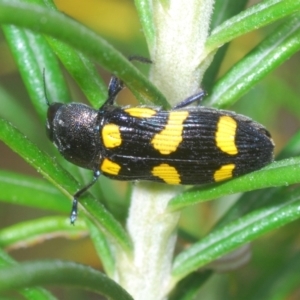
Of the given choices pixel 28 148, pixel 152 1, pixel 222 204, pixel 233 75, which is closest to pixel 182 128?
pixel 233 75

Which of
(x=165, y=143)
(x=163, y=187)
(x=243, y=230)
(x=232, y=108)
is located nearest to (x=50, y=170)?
(x=163, y=187)

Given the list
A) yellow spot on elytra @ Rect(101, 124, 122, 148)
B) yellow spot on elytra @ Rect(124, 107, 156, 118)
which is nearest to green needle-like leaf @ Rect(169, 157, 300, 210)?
yellow spot on elytra @ Rect(124, 107, 156, 118)

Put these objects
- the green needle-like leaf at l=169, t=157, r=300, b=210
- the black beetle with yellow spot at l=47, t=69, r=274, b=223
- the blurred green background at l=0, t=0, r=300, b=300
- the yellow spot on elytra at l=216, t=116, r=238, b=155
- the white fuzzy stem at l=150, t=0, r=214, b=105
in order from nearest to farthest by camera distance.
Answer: the green needle-like leaf at l=169, t=157, r=300, b=210
the white fuzzy stem at l=150, t=0, r=214, b=105
the black beetle with yellow spot at l=47, t=69, r=274, b=223
the yellow spot on elytra at l=216, t=116, r=238, b=155
the blurred green background at l=0, t=0, r=300, b=300

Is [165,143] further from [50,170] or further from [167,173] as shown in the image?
[50,170]

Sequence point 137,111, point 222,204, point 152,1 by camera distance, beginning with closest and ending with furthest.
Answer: point 152,1 → point 137,111 → point 222,204

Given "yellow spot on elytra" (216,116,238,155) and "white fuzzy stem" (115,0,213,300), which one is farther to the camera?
"yellow spot on elytra" (216,116,238,155)

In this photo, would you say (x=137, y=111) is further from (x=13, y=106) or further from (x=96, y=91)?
(x=13, y=106)

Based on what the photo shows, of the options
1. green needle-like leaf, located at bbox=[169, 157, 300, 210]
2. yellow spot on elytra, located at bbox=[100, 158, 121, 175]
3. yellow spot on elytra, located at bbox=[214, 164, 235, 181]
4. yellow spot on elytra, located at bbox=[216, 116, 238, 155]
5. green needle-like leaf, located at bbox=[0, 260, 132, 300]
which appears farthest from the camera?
yellow spot on elytra, located at bbox=[100, 158, 121, 175]

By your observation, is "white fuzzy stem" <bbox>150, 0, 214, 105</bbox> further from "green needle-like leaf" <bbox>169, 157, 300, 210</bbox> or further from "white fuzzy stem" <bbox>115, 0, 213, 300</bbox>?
"green needle-like leaf" <bbox>169, 157, 300, 210</bbox>

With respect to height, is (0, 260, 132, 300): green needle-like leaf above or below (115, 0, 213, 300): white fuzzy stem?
below
